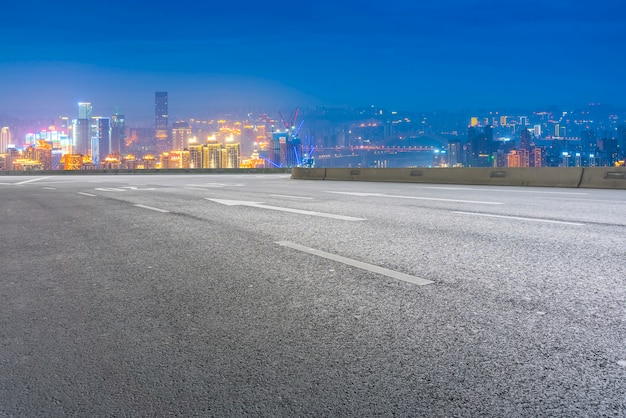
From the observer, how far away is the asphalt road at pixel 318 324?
238 centimetres

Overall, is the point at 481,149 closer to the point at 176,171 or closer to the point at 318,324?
the point at 176,171

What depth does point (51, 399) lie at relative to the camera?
2.42 metres

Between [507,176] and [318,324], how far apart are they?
17841mm

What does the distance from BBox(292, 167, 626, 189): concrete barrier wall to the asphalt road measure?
1166 cm

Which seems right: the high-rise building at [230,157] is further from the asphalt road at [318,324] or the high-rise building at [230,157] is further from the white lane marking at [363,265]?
the white lane marking at [363,265]

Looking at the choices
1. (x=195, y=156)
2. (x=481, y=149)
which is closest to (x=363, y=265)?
(x=481, y=149)

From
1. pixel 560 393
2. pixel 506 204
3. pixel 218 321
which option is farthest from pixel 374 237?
pixel 506 204

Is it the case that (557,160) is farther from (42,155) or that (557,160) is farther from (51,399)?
(42,155)

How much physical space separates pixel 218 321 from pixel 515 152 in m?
58.4

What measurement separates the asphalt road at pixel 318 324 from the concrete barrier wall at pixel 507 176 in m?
11.7

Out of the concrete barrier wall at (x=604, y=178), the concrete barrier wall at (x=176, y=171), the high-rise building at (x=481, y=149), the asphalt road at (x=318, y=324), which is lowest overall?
the asphalt road at (x=318, y=324)

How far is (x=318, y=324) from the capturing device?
11.1 ft

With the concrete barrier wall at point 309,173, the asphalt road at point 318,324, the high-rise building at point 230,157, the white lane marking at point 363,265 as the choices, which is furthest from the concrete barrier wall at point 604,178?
the high-rise building at point 230,157

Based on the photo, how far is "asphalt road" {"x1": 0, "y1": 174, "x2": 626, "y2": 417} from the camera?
2377 millimetres
